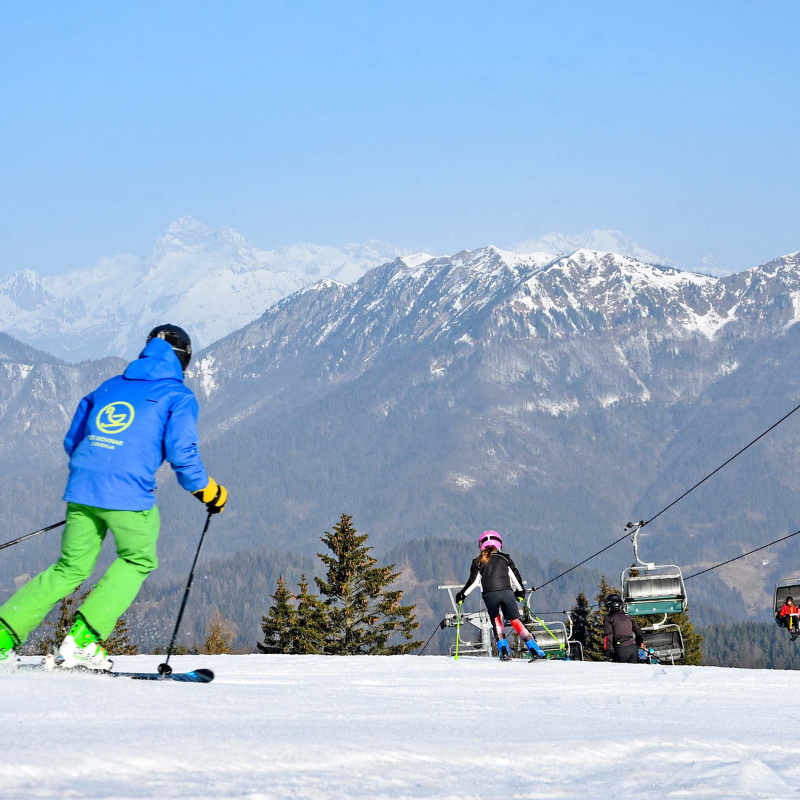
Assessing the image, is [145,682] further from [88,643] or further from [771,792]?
[771,792]

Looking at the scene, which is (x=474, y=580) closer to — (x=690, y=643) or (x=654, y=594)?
(x=654, y=594)

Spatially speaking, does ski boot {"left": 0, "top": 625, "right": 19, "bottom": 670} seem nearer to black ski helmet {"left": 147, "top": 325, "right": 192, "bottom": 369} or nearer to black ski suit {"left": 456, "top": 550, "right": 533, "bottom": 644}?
black ski helmet {"left": 147, "top": 325, "right": 192, "bottom": 369}

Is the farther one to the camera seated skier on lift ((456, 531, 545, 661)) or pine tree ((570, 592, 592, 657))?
pine tree ((570, 592, 592, 657))

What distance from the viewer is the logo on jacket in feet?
20.1

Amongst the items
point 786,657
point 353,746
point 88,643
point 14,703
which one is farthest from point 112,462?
point 786,657

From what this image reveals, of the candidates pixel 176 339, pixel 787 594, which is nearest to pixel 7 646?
pixel 176 339

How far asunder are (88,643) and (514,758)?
367 cm

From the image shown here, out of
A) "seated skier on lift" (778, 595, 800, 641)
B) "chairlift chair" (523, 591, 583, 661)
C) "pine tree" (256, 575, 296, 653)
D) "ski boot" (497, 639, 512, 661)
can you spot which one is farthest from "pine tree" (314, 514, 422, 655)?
"ski boot" (497, 639, 512, 661)

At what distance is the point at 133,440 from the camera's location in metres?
6.10

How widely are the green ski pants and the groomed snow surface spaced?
1.87 feet

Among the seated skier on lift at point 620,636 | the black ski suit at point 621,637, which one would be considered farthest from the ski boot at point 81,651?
the black ski suit at point 621,637

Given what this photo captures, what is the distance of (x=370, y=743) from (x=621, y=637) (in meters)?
13.6

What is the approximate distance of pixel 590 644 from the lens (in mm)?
58812

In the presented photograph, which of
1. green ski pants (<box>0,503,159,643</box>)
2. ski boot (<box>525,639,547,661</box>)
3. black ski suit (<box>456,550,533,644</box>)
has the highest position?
black ski suit (<box>456,550,533,644</box>)
